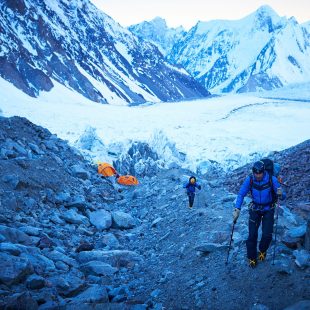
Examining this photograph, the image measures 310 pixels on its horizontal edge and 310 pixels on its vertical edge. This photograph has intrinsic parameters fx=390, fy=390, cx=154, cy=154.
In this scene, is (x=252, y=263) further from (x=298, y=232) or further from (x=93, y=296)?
(x=93, y=296)

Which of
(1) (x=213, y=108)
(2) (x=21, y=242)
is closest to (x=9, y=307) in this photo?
(2) (x=21, y=242)

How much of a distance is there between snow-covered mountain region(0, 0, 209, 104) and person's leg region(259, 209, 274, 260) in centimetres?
7677

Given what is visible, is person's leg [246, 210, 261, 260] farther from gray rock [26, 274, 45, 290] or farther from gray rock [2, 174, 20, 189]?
gray rock [2, 174, 20, 189]

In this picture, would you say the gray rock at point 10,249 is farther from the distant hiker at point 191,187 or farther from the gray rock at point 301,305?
the distant hiker at point 191,187

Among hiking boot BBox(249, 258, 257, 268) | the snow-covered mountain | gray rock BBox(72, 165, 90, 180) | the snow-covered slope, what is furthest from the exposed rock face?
the snow-covered mountain

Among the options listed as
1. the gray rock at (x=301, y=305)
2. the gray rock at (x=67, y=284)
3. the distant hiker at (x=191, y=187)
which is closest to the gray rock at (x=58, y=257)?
the gray rock at (x=67, y=284)

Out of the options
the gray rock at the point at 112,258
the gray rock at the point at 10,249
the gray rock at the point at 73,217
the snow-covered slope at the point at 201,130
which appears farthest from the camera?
the snow-covered slope at the point at 201,130

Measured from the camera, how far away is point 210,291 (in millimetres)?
5941

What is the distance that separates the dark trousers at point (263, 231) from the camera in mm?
5992

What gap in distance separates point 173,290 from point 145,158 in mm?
14591

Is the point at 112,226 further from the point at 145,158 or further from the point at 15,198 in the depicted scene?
the point at 145,158

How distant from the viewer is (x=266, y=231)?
5992 mm

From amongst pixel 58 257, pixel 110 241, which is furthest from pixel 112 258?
pixel 110 241

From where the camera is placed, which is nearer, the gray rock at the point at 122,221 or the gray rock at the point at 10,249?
the gray rock at the point at 10,249
